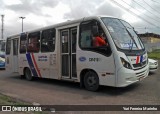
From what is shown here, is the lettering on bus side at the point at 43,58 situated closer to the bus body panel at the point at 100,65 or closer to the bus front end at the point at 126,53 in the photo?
the bus body panel at the point at 100,65

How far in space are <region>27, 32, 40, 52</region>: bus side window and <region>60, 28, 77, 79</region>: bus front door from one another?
2.34m

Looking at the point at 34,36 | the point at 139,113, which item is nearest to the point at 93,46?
the point at 139,113

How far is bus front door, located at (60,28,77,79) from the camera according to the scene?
10.9 m

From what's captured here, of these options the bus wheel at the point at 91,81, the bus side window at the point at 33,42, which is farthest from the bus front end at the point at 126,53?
the bus side window at the point at 33,42

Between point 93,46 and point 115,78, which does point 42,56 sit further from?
point 115,78

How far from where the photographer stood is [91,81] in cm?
1017

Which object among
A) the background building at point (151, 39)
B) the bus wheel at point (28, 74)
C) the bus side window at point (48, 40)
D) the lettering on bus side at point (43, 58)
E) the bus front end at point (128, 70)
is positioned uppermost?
the background building at point (151, 39)

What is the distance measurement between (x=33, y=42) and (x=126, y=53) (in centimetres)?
640

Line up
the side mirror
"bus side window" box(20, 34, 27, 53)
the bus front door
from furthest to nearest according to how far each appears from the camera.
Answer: "bus side window" box(20, 34, 27, 53) < the bus front door < the side mirror

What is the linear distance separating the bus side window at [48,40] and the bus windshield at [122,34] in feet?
10.6

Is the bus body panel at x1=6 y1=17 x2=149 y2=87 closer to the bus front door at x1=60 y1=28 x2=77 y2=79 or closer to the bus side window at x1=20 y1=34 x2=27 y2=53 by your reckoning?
the bus front door at x1=60 y1=28 x2=77 y2=79

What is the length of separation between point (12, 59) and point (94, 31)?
8.43 meters

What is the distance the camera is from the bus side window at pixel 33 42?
13.6m

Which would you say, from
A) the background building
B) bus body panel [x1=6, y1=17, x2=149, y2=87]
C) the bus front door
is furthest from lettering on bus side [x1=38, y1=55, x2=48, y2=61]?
the background building
